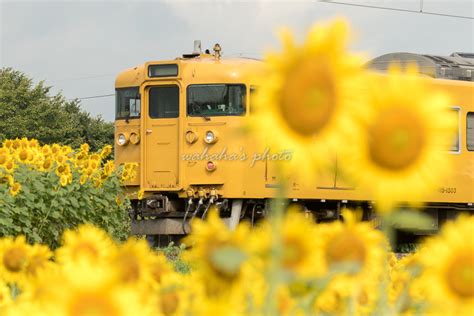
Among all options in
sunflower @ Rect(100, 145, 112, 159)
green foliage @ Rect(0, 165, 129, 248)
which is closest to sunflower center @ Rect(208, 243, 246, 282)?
green foliage @ Rect(0, 165, 129, 248)

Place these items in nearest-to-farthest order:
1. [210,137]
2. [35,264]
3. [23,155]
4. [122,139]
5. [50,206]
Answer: [35,264] < [23,155] < [50,206] < [210,137] < [122,139]

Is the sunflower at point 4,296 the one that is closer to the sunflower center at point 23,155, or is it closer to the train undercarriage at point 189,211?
the sunflower center at point 23,155

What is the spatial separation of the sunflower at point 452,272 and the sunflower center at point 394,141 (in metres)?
0.21

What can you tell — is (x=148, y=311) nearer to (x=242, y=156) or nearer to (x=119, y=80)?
(x=242, y=156)

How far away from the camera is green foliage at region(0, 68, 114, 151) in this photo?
5334 cm

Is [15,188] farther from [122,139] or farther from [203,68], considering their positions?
[122,139]

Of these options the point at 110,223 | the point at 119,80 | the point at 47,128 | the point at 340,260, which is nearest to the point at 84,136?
the point at 47,128

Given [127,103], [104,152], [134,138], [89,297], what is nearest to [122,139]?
[134,138]

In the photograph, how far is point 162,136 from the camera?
17.7m

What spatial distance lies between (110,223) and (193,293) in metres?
11.3

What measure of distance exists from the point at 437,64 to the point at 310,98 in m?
17.7

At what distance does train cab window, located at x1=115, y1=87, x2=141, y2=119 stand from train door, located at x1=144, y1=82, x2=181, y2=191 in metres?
0.26

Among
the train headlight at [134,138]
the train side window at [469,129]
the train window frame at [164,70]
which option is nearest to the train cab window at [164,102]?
the train window frame at [164,70]

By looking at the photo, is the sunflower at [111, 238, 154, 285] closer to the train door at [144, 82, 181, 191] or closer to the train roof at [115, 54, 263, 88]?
the train roof at [115, 54, 263, 88]
